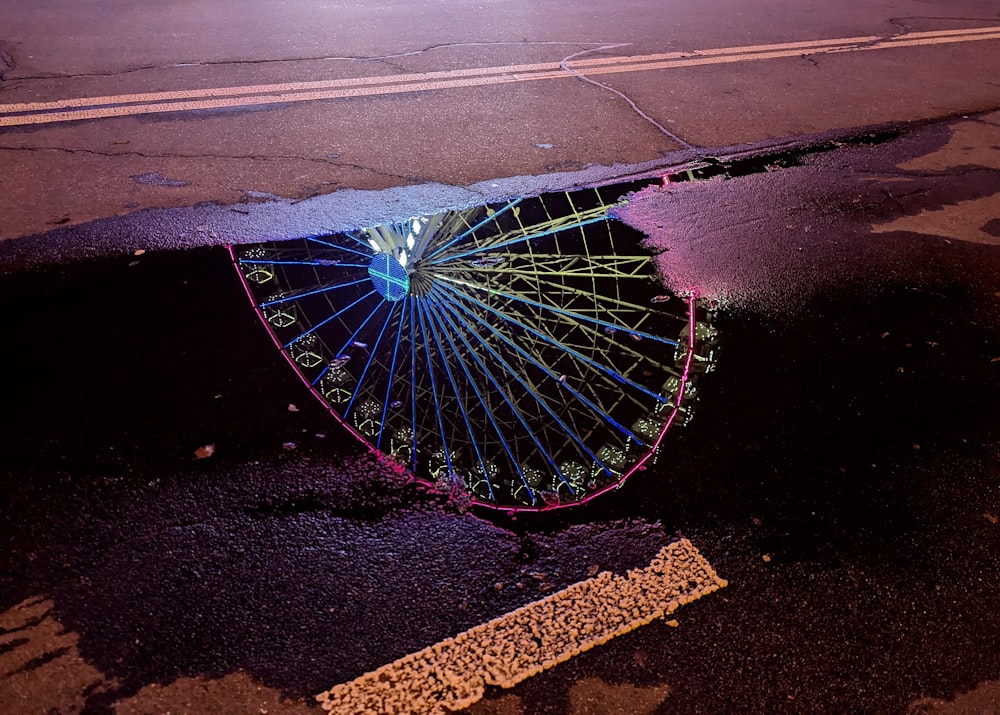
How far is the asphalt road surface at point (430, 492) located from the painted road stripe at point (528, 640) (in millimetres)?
37

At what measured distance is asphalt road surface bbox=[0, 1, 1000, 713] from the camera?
6.87 feet

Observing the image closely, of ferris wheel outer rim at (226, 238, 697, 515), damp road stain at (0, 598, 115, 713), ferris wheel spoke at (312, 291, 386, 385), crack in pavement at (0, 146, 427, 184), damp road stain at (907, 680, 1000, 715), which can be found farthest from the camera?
crack in pavement at (0, 146, 427, 184)

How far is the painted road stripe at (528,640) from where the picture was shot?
1.98 metres

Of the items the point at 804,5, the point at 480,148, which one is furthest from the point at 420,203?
the point at 804,5

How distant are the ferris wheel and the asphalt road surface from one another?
0.47ft

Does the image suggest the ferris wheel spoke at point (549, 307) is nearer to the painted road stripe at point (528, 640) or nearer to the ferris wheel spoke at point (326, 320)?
the ferris wheel spoke at point (326, 320)

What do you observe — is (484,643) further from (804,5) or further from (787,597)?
(804,5)

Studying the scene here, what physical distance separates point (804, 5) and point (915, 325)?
7.71 m

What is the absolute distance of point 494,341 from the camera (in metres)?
3.36

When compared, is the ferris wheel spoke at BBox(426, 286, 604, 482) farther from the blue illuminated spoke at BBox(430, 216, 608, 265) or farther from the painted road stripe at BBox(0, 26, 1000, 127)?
Answer: the painted road stripe at BBox(0, 26, 1000, 127)

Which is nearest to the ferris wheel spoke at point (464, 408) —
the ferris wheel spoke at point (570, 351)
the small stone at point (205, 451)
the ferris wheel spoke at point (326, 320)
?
the ferris wheel spoke at point (570, 351)

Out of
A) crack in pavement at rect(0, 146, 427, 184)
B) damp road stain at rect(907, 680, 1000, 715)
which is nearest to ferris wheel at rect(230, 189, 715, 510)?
crack in pavement at rect(0, 146, 427, 184)

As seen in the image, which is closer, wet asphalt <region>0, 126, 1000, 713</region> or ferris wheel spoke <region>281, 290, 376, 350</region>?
wet asphalt <region>0, 126, 1000, 713</region>

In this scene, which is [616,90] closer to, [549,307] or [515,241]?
[515,241]
